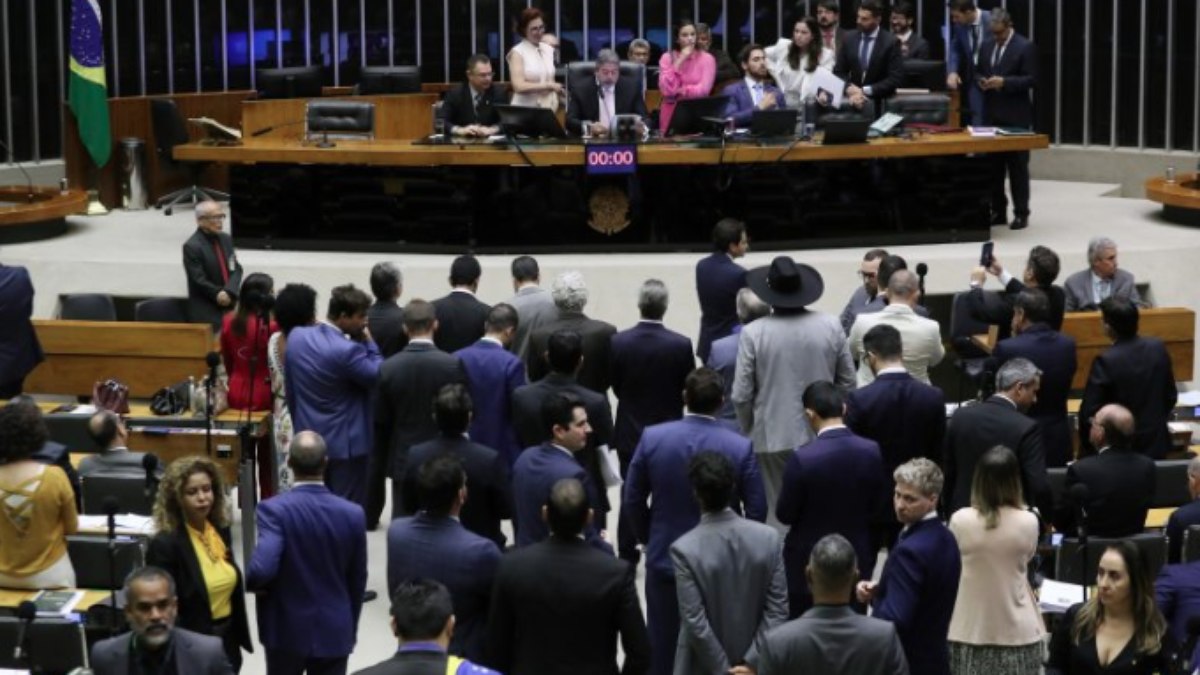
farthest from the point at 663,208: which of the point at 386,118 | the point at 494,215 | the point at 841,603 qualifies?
the point at 841,603

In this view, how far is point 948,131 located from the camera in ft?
56.0

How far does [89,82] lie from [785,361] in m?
10.5

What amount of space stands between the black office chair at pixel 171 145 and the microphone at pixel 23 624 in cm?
1127

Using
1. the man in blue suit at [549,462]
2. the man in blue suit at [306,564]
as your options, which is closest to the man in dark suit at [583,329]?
the man in blue suit at [549,462]

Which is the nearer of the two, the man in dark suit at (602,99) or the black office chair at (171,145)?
the man in dark suit at (602,99)

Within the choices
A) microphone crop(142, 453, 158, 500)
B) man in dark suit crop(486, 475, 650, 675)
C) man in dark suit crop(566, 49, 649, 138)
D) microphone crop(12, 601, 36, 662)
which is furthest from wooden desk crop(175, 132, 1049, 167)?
man in dark suit crop(486, 475, 650, 675)

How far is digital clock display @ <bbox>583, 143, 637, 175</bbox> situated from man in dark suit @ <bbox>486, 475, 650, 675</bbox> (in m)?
8.24

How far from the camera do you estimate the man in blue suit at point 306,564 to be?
8320 millimetres

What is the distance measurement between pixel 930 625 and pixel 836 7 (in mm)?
10214

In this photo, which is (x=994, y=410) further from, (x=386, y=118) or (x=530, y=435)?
(x=386, y=118)

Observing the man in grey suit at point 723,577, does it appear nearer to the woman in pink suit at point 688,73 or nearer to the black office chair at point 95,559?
the black office chair at point 95,559

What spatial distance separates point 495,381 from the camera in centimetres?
1044

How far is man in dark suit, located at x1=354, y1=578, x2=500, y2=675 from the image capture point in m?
6.60

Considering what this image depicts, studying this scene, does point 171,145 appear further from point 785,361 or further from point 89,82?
point 785,361
